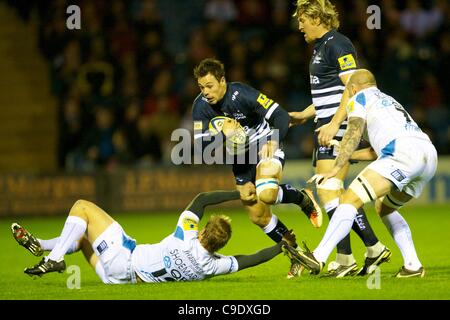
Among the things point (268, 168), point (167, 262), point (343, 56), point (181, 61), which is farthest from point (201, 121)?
point (181, 61)

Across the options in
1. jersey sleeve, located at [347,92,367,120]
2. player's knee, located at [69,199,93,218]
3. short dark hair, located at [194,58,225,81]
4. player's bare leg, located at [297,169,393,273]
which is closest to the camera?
player's bare leg, located at [297,169,393,273]

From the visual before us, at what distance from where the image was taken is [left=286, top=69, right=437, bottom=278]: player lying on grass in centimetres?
679

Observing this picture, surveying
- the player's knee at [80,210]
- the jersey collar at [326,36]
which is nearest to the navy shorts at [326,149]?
the jersey collar at [326,36]

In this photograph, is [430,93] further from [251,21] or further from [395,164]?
[395,164]

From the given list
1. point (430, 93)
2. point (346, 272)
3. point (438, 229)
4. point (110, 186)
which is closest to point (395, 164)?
point (346, 272)

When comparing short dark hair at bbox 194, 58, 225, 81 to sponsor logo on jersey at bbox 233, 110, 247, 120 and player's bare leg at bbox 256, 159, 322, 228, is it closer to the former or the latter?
sponsor logo on jersey at bbox 233, 110, 247, 120

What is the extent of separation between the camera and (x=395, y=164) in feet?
22.5

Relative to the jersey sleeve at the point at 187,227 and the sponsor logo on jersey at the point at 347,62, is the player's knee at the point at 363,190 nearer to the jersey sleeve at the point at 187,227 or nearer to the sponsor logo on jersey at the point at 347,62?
the sponsor logo on jersey at the point at 347,62

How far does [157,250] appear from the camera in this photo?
724 cm

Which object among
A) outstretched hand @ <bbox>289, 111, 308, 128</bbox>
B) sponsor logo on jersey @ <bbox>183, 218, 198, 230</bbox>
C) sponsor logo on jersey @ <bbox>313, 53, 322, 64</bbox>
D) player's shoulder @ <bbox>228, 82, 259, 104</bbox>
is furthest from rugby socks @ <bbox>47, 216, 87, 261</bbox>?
sponsor logo on jersey @ <bbox>313, 53, 322, 64</bbox>

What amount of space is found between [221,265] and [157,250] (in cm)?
53

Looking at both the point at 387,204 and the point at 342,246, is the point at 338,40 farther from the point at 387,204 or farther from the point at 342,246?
the point at 342,246

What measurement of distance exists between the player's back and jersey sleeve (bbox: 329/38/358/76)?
0.46 metres

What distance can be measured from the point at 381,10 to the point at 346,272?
1055 cm
